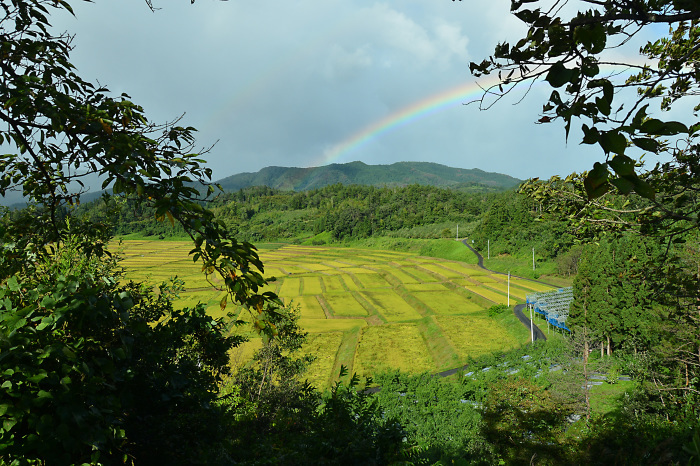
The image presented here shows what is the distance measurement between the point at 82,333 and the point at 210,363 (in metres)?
2.18

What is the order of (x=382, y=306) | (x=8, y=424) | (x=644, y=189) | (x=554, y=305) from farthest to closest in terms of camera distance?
1. (x=382, y=306)
2. (x=554, y=305)
3. (x=8, y=424)
4. (x=644, y=189)

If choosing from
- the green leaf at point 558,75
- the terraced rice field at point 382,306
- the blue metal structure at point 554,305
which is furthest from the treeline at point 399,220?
the green leaf at point 558,75

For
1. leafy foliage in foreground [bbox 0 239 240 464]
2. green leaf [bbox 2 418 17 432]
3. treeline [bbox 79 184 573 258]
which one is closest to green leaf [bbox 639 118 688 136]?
leafy foliage in foreground [bbox 0 239 240 464]

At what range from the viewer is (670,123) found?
3.75 feet

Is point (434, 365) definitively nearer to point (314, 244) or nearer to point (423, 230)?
point (423, 230)

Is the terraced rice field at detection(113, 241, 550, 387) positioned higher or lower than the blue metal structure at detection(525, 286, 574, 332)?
lower

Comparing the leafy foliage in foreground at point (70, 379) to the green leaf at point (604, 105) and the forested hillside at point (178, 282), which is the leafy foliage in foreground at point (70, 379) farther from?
the green leaf at point (604, 105)

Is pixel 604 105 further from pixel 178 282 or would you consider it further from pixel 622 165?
pixel 178 282

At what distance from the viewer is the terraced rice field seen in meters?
30.3

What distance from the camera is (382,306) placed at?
4481 cm

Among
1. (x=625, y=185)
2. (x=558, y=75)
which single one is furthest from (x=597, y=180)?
(x=558, y=75)

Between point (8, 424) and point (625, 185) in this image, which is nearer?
point (625, 185)

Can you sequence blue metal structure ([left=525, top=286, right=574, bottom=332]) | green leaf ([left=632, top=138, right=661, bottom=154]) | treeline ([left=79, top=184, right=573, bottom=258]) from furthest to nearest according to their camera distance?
treeline ([left=79, top=184, right=573, bottom=258]) < blue metal structure ([left=525, top=286, right=574, bottom=332]) < green leaf ([left=632, top=138, right=661, bottom=154])

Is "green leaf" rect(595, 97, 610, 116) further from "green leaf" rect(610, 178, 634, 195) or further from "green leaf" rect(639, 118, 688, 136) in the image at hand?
"green leaf" rect(610, 178, 634, 195)
